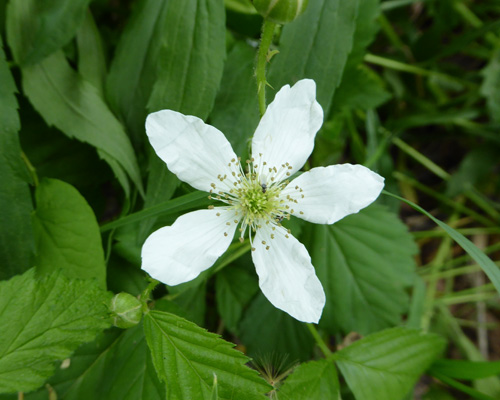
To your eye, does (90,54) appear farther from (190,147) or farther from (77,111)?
(190,147)

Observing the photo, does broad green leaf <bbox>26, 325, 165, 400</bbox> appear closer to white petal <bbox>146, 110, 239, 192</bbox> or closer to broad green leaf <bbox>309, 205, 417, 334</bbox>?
white petal <bbox>146, 110, 239, 192</bbox>

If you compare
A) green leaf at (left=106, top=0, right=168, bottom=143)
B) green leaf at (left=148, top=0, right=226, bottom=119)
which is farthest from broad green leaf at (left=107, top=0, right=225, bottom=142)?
green leaf at (left=106, top=0, right=168, bottom=143)

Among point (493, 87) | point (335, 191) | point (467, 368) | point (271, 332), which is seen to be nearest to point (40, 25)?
point (335, 191)

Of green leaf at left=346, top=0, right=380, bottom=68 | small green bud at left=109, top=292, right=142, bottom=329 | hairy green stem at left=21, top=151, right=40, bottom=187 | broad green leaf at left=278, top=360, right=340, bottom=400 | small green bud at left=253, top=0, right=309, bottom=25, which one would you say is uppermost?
small green bud at left=253, top=0, right=309, bottom=25

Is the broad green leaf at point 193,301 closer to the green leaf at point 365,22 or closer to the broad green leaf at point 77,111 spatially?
the broad green leaf at point 77,111

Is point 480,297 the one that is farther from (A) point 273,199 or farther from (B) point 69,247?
(B) point 69,247
